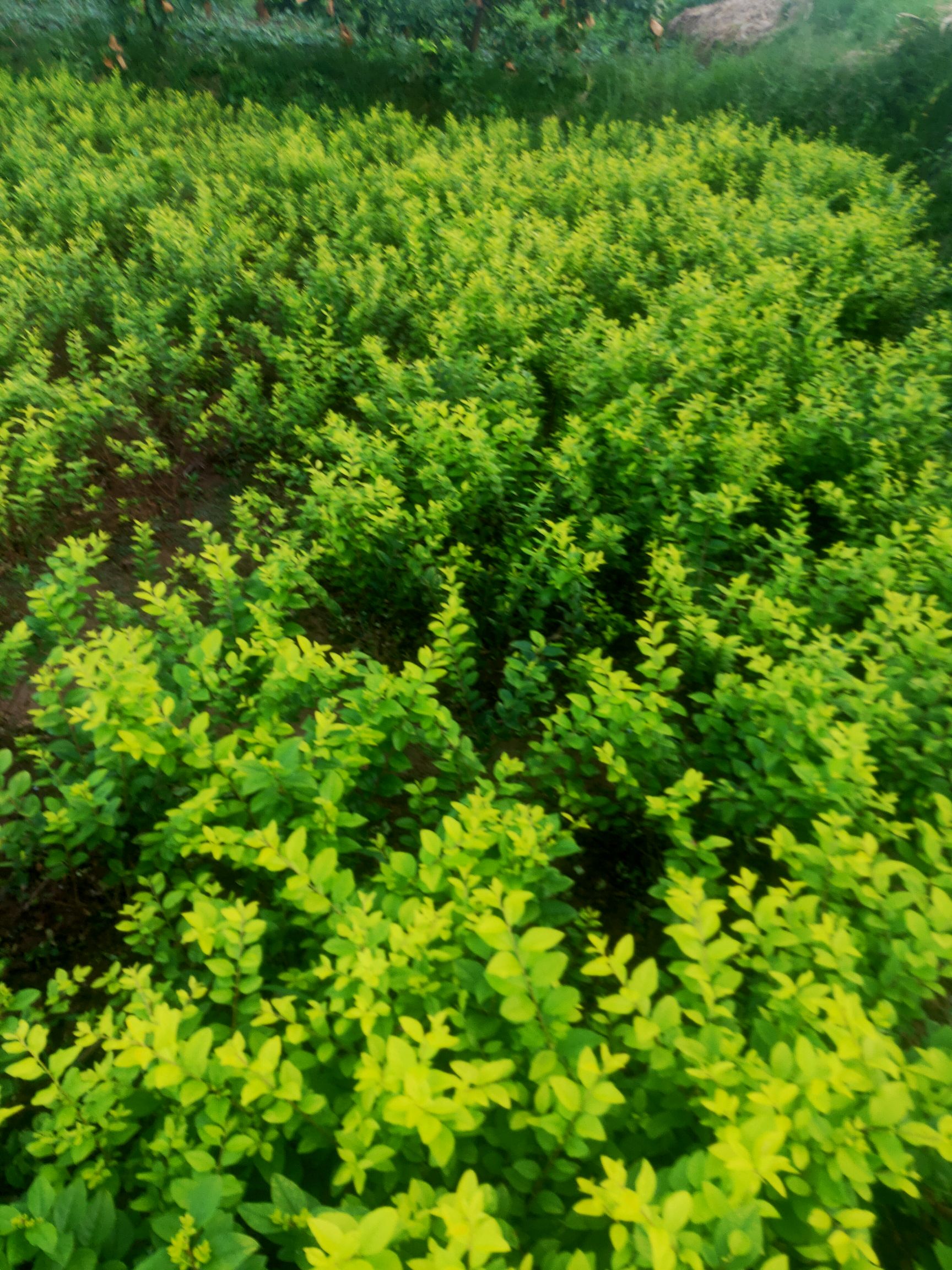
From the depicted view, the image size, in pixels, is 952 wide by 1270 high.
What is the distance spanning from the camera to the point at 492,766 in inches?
105

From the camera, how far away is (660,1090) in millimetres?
1381

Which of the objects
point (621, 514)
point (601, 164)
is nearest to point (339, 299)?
point (621, 514)

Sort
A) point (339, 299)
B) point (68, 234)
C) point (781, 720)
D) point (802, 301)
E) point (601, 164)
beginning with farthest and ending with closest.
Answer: point (601, 164)
point (68, 234)
point (339, 299)
point (802, 301)
point (781, 720)

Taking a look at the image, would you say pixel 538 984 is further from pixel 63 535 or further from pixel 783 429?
pixel 63 535

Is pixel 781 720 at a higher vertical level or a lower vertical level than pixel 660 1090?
higher

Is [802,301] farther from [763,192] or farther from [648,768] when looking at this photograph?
[648,768]

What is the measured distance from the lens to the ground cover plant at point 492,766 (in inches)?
46.9

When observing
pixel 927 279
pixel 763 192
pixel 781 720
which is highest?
pixel 763 192

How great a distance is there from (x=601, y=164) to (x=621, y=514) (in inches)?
224

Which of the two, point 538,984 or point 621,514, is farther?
point 621,514

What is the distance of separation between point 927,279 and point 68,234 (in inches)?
284

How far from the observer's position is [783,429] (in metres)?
3.34

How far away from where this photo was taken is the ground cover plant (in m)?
1.19

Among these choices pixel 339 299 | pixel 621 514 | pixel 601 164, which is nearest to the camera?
pixel 621 514
